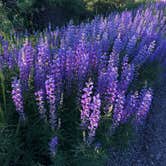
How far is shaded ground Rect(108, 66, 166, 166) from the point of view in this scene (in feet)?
12.8

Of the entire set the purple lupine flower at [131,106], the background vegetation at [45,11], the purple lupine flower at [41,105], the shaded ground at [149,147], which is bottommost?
the shaded ground at [149,147]

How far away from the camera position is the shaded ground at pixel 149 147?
3903 mm

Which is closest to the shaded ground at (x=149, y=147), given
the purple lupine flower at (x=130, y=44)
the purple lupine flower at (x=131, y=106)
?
the purple lupine flower at (x=131, y=106)

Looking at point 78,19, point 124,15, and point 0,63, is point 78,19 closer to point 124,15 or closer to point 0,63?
point 124,15

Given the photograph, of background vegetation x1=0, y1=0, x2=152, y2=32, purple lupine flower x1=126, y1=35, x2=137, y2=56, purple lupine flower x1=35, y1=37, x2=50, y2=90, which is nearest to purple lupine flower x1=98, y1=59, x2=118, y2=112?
purple lupine flower x1=35, y1=37, x2=50, y2=90

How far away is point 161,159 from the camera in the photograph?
407cm

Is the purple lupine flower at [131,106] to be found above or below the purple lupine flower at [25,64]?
below

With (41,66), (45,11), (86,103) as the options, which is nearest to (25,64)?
(41,66)

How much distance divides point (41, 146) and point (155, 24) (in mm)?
3489

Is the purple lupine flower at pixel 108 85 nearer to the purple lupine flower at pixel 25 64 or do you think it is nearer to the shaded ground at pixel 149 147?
the purple lupine flower at pixel 25 64

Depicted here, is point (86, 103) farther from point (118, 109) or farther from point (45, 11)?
point (45, 11)

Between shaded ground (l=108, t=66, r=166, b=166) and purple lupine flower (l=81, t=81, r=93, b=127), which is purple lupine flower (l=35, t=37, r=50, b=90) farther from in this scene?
shaded ground (l=108, t=66, r=166, b=166)

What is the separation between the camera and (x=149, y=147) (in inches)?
165

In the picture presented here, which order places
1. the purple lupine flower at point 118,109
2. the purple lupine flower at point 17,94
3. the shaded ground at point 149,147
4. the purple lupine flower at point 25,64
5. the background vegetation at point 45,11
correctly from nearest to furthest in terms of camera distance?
the purple lupine flower at point 17,94 < the purple lupine flower at point 118,109 < the purple lupine flower at point 25,64 < the shaded ground at point 149,147 < the background vegetation at point 45,11
